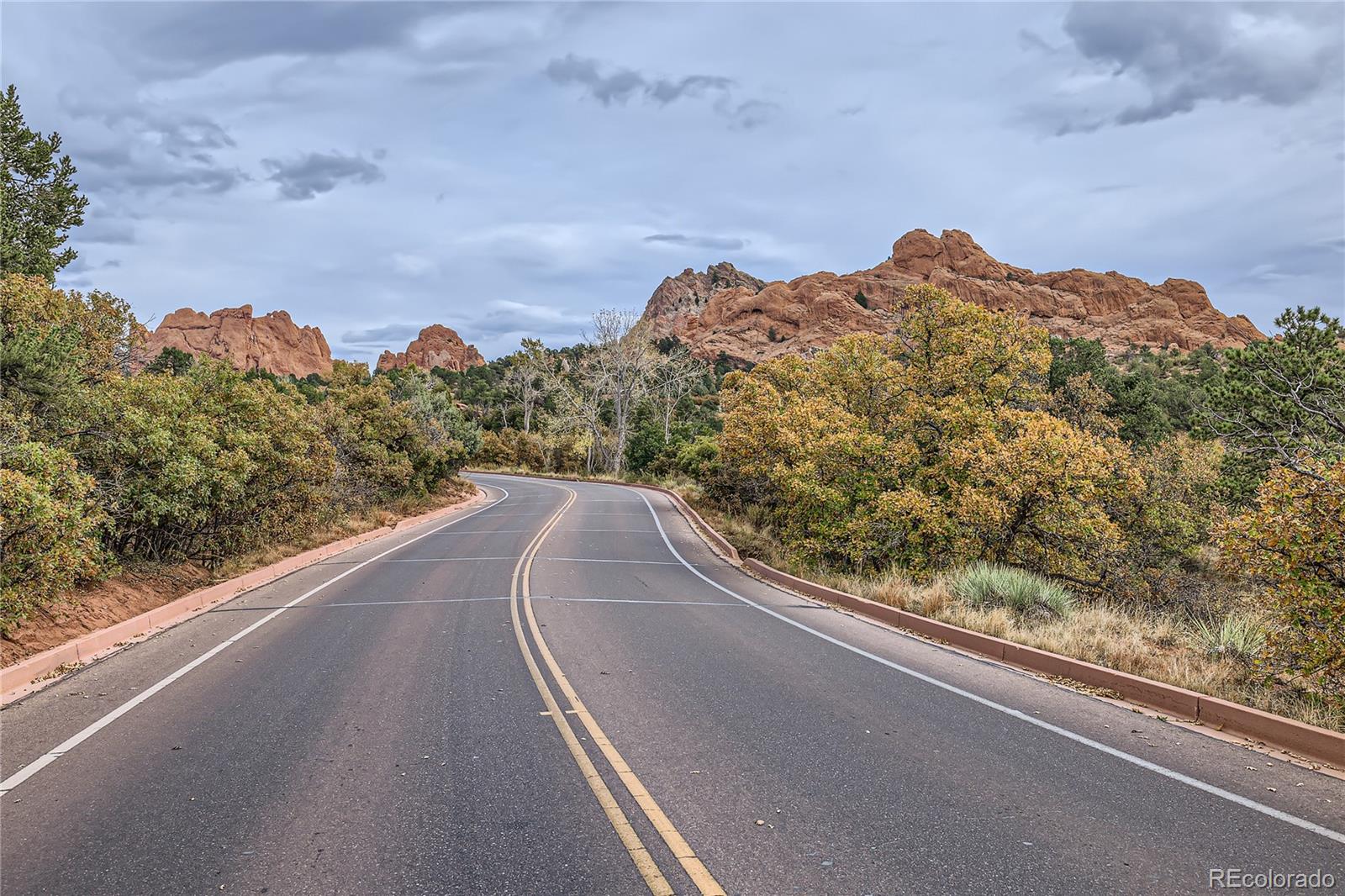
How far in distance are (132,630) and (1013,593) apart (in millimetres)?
12062

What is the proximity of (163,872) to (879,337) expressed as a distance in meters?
18.7

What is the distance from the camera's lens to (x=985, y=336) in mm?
16672

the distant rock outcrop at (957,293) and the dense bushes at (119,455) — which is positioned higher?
the distant rock outcrop at (957,293)

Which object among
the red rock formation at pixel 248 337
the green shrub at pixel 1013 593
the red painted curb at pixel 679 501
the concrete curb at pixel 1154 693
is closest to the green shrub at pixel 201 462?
the red painted curb at pixel 679 501

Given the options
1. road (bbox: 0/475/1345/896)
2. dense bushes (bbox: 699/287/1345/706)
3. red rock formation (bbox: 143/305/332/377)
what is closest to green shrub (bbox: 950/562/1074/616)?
dense bushes (bbox: 699/287/1345/706)

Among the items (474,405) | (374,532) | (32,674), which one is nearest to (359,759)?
(32,674)

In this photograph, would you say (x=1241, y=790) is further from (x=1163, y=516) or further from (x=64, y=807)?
(x=1163, y=516)

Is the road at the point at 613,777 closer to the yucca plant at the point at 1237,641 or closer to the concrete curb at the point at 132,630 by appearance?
the concrete curb at the point at 132,630

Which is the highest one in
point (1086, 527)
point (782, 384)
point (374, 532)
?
point (782, 384)

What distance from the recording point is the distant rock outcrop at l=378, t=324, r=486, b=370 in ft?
613

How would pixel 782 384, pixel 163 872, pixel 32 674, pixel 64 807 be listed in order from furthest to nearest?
pixel 782 384 < pixel 32 674 < pixel 64 807 < pixel 163 872

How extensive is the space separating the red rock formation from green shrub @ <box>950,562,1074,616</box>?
496ft
